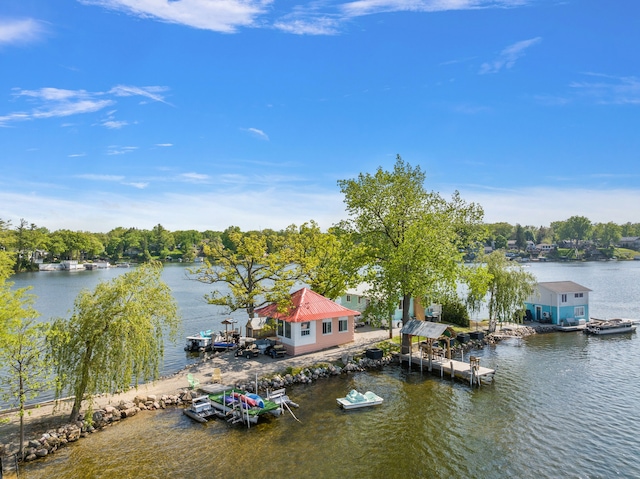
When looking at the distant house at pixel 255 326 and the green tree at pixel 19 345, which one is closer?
the green tree at pixel 19 345

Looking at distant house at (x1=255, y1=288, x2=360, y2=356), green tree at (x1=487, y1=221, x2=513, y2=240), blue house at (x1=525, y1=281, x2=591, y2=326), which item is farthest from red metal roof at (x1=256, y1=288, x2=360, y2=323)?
green tree at (x1=487, y1=221, x2=513, y2=240)

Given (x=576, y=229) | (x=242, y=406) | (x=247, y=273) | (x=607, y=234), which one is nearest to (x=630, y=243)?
(x=607, y=234)

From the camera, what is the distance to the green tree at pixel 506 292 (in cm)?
4194

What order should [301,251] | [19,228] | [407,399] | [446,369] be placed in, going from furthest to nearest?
[19,228], [301,251], [446,369], [407,399]

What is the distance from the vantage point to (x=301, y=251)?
37188 millimetres

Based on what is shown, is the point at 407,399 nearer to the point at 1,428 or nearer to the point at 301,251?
the point at 301,251

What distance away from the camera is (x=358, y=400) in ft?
75.0

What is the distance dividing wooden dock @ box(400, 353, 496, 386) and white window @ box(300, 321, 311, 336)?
7801 millimetres

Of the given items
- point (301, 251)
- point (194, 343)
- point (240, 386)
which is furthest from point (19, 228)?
point (240, 386)

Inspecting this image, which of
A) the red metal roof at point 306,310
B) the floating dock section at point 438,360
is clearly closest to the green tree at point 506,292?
the floating dock section at point 438,360

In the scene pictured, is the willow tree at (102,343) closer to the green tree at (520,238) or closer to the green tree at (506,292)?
the green tree at (506,292)

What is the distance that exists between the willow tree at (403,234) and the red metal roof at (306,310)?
14.1ft

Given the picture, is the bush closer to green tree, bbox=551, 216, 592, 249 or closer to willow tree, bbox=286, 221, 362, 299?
willow tree, bbox=286, 221, 362, 299

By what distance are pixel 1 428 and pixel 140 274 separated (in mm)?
9632
